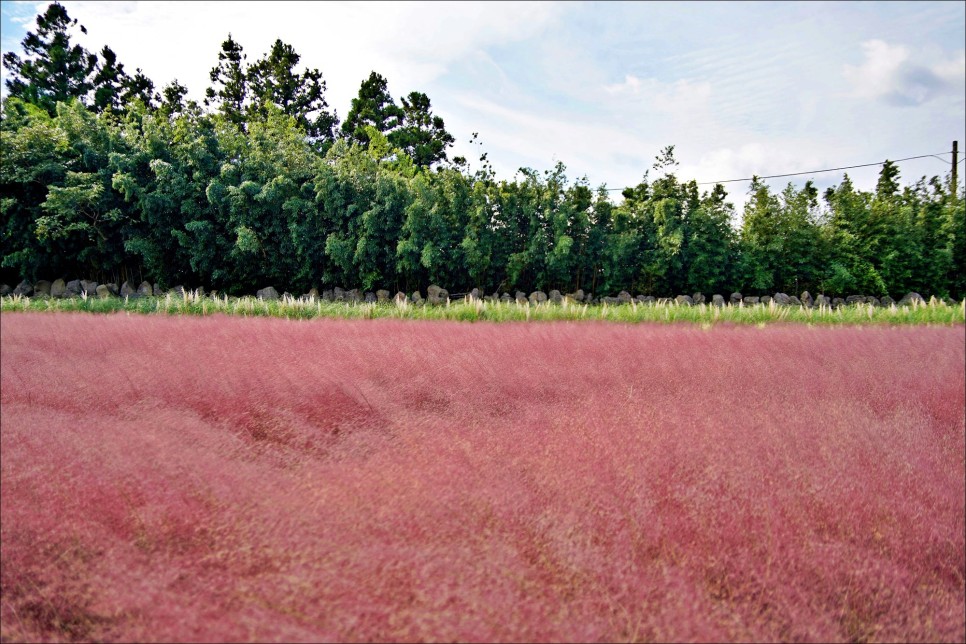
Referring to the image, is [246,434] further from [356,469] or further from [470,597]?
[470,597]

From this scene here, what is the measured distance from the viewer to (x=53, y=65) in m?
19.0

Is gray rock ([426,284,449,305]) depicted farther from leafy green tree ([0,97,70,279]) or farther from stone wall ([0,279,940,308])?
leafy green tree ([0,97,70,279])

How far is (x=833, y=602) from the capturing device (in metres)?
1.55

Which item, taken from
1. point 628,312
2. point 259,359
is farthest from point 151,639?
point 628,312

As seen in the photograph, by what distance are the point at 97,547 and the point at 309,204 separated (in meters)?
7.33

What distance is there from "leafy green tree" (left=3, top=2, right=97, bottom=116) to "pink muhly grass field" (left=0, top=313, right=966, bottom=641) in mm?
21773

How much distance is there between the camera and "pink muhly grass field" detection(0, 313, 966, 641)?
137 centimetres

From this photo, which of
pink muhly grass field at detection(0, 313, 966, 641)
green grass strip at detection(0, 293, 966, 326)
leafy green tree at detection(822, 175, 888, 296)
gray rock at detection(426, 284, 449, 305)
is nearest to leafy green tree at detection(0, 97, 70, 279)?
green grass strip at detection(0, 293, 966, 326)

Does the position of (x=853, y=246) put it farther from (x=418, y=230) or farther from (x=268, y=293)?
(x=268, y=293)

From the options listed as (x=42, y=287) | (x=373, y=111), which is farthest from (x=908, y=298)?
(x=373, y=111)

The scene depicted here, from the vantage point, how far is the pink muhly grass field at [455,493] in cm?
137

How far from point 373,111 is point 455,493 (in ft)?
65.9

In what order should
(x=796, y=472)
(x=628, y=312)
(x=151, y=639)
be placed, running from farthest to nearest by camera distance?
(x=628, y=312) < (x=796, y=472) < (x=151, y=639)

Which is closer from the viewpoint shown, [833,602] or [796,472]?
[833,602]
